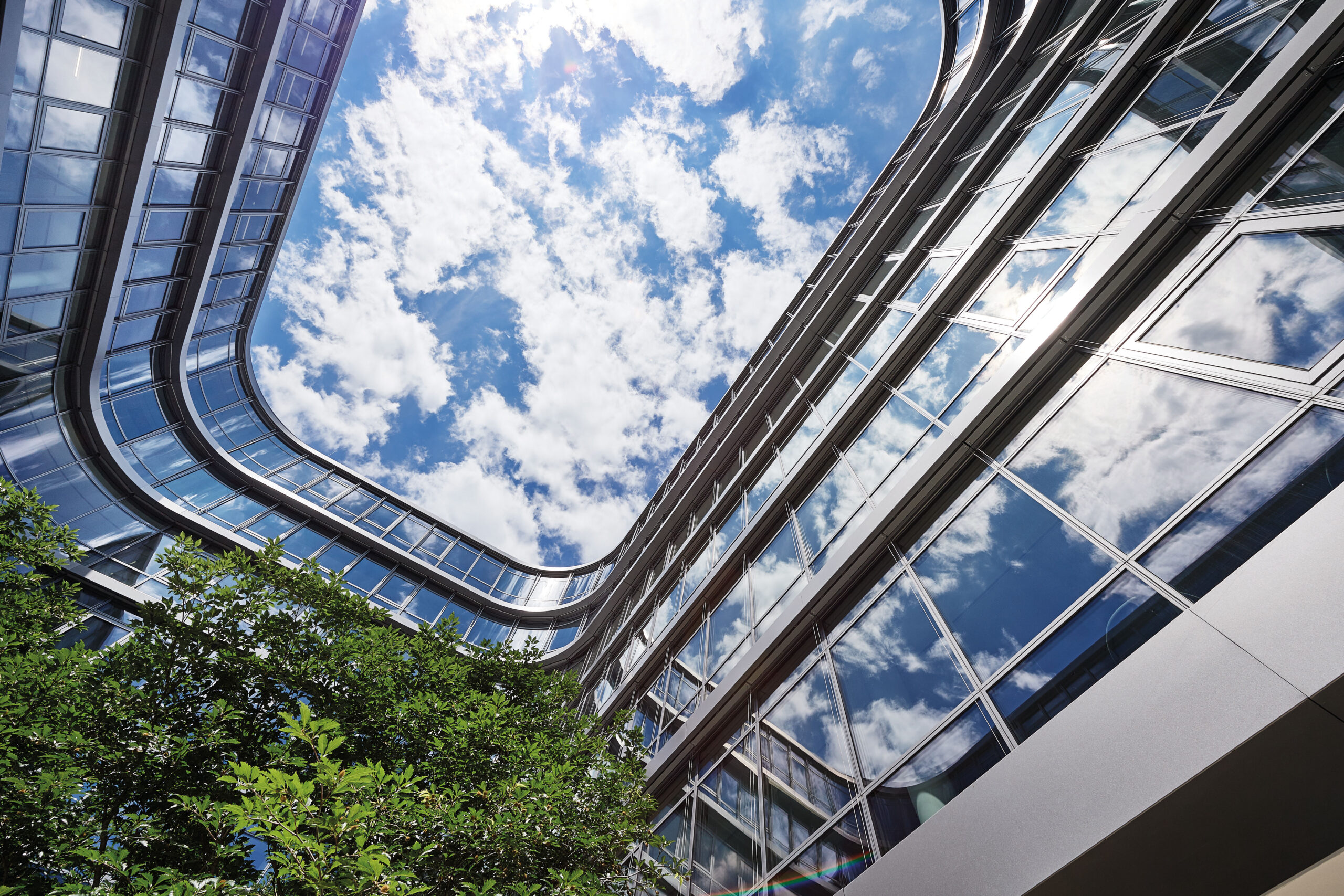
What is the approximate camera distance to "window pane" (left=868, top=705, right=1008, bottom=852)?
600 centimetres

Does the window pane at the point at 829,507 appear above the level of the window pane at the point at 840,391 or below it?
below

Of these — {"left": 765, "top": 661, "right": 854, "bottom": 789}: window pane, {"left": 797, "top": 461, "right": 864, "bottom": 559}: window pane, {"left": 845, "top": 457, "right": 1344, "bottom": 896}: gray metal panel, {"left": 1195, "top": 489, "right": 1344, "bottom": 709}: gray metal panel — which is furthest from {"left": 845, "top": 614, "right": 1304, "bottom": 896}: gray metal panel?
{"left": 797, "top": 461, "right": 864, "bottom": 559}: window pane

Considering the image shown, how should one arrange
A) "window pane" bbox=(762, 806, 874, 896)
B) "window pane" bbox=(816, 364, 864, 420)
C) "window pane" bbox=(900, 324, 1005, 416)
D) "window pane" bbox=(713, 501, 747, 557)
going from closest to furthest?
"window pane" bbox=(762, 806, 874, 896) < "window pane" bbox=(900, 324, 1005, 416) < "window pane" bbox=(816, 364, 864, 420) < "window pane" bbox=(713, 501, 747, 557)

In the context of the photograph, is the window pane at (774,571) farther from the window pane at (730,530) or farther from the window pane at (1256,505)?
the window pane at (1256,505)

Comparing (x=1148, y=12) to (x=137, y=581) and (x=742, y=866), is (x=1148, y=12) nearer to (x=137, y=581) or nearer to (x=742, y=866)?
(x=742, y=866)

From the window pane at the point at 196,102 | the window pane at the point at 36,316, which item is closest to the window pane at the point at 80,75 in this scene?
the window pane at the point at 196,102

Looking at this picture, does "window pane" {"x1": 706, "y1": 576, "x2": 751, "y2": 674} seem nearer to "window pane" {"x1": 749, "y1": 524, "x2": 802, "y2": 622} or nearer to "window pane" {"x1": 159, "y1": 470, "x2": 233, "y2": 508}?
"window pane" {"x1": 749, "y1": 524, "x2": 802, "y2": 622}

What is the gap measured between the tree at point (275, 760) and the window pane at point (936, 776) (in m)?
3.43

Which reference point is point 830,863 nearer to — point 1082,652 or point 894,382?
point 1082,652

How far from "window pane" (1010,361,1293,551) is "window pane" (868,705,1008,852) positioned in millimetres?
2499

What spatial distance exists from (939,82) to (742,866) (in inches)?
1023

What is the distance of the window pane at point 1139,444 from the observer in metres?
5.36

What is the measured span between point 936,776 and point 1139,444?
4.34 metres

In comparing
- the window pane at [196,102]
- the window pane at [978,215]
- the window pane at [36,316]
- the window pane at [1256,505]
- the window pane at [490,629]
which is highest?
the window pane at [978,215]
